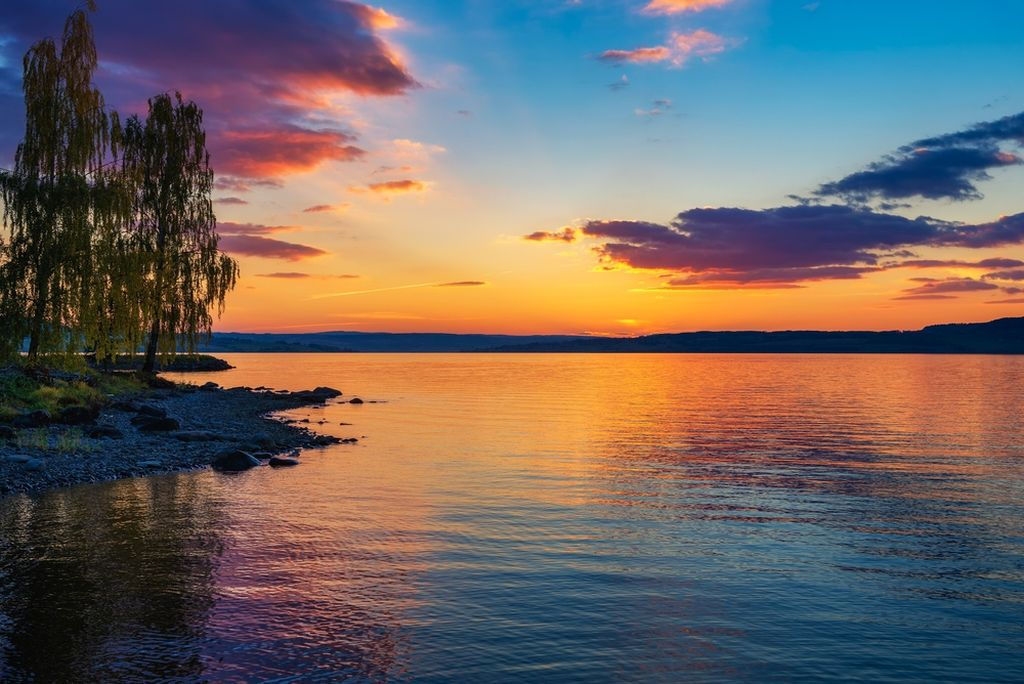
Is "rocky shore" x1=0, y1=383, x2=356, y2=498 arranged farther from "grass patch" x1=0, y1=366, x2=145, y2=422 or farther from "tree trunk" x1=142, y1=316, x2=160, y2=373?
"tree trunk" x1=142, y1=316, x2=160, y2=373

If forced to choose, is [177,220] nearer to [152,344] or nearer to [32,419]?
[152,344]

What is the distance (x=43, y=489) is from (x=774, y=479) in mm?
25006

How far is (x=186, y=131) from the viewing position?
51906 millimetres

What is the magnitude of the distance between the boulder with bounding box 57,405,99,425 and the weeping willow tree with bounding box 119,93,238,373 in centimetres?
1776

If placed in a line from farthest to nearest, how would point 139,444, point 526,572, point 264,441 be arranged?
point 264,441 → point 139,444 → point 526,572

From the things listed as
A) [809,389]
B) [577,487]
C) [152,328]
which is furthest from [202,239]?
[809,389]

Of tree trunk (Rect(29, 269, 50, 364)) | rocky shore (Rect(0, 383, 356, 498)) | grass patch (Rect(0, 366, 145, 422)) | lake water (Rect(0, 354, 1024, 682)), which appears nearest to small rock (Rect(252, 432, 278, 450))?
rocky shore (Rect(0, 383, 356, 498))

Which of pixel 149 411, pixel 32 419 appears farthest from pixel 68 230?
pixel 149 411

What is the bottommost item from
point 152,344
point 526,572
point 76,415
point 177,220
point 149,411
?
point 526,572

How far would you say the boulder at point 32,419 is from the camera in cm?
2966

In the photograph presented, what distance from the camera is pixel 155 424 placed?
114 feet

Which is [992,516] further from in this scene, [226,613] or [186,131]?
[186,131]

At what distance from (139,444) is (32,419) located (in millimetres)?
4478

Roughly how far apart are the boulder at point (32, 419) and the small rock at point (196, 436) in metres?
5.09
